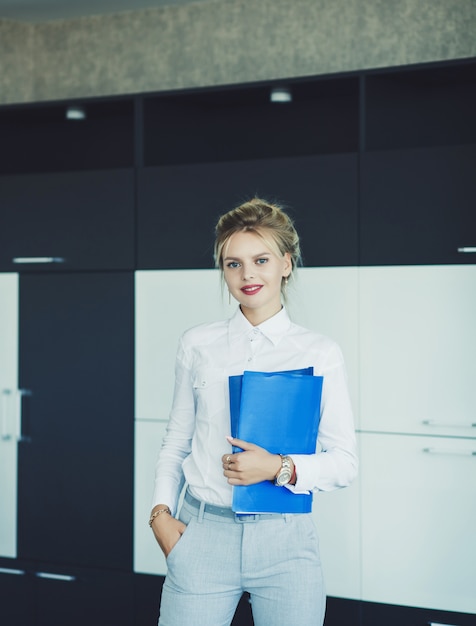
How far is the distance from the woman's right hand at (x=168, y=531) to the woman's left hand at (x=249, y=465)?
0.19 m

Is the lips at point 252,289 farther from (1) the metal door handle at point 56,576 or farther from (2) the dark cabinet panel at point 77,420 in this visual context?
(1) the metal door handle at point 56,576

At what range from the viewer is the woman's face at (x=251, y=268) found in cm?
168

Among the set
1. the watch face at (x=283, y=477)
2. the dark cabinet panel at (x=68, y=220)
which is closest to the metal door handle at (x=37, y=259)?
the dark cabinet panel at (x=68, y=220)

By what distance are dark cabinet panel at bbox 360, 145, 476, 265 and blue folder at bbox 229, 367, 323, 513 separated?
1239 mm

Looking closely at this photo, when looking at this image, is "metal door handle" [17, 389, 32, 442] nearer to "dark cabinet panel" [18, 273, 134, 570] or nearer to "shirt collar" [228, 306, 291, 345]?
"dark cabinet panel" [18, 273, 134, 570]

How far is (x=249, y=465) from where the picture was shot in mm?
1555

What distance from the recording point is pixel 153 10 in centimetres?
360

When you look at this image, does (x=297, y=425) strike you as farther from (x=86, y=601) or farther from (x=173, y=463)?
(x=86, y=601)

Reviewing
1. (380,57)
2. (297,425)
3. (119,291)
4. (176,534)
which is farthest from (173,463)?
(380,57)

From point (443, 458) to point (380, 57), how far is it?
65.2 inches

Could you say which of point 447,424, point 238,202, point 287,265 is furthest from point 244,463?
point 238,202

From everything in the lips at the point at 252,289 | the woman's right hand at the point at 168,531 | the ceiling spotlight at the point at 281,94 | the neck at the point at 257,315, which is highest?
the ceiling spotlight at the point at 281,94

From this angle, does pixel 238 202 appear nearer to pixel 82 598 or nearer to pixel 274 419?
pixel 274 419

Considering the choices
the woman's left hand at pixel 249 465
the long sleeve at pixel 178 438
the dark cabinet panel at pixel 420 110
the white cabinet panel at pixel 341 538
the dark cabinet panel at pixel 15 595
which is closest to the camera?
the woman's left hand at pixel 249 465
